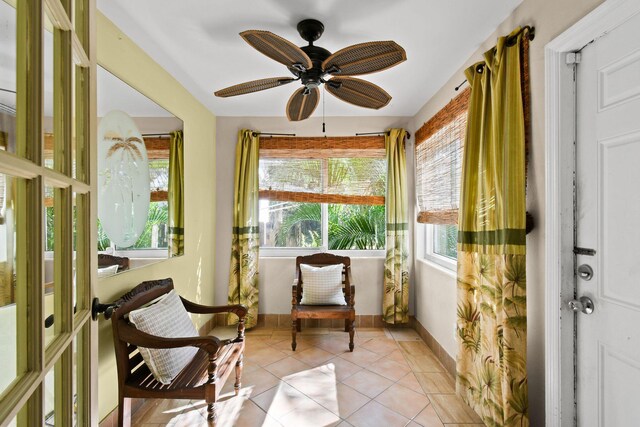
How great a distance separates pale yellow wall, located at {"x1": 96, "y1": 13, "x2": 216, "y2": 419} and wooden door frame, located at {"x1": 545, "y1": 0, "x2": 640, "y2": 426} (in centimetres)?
215

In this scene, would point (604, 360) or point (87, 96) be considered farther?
point (604, 360)

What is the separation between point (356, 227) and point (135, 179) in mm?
2388

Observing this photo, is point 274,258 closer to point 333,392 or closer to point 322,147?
point 322,147

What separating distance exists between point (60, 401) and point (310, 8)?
1988 millimetres

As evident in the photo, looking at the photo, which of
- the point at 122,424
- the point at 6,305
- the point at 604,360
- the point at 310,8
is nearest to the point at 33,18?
the point at 6,305

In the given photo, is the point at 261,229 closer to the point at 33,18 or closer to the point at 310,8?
the point at 310,8

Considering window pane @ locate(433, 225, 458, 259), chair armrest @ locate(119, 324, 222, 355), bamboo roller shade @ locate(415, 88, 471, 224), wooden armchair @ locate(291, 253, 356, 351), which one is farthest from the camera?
wooden armchair @ locate(291, 253, 356, 351)

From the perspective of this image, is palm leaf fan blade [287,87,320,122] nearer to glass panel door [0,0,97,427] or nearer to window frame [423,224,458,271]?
glass panel door [0,0,97,427]

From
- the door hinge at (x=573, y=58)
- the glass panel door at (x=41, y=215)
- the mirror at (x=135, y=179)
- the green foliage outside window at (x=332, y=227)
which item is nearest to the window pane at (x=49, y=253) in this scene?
the glass panel door at (x=41, y=215)

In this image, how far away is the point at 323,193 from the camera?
356 centimetres

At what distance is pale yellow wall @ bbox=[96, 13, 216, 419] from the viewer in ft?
5.76

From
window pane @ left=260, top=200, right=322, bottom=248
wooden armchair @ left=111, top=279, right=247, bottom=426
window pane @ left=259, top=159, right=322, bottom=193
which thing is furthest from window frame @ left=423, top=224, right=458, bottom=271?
wooden armchair @ left=111, top=279, right=247, bottom=426

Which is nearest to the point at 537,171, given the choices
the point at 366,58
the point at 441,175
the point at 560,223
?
the point at 560,223

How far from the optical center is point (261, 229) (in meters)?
3.62
